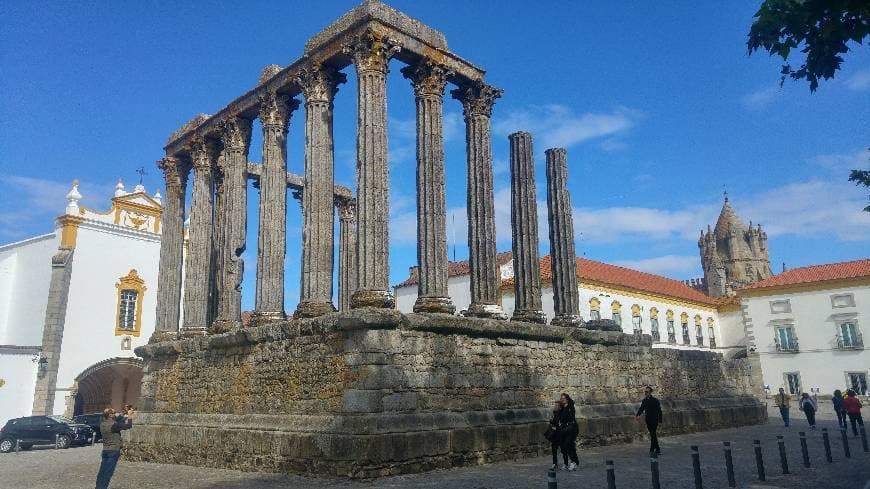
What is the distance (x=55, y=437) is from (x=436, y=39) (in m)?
18.2

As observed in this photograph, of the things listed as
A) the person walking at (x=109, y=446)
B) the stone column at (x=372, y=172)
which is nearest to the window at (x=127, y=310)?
the person walking at (x=109, y=446)

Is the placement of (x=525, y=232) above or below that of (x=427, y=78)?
below

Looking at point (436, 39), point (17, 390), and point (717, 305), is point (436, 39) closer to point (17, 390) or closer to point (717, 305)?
point (17, 390)

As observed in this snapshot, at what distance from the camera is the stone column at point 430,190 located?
486 inches

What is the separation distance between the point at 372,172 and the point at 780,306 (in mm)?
35011

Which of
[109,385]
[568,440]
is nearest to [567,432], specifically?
[568,440]

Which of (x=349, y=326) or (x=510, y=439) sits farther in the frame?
(x=510, y=439)

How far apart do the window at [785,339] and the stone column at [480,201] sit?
31.4 m

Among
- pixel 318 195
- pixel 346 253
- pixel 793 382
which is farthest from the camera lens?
pixel 793 382

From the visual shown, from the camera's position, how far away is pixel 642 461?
37.8 ft

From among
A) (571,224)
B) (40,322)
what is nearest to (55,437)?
(40,322)

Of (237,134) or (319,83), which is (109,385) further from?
(319,83)

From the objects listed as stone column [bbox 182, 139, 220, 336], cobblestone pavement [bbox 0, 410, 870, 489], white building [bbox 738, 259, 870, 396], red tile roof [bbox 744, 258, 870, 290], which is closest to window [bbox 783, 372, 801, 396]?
white building [bbox 738, 259, 870, 396]

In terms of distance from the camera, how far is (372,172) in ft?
39.6
